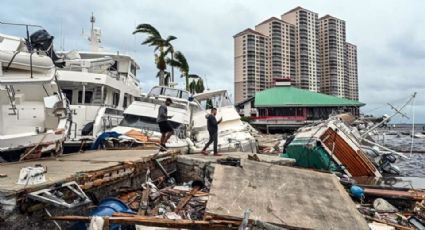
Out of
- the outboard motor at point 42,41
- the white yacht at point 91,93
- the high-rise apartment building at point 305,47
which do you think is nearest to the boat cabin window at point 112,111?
the white yacht at point 91,93

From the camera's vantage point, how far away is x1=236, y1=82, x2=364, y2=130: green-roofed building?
55281 mm

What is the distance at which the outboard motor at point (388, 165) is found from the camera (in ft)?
61.0

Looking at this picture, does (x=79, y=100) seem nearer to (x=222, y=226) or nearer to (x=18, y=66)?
(x=18, y=66)

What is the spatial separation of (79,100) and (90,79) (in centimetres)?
141

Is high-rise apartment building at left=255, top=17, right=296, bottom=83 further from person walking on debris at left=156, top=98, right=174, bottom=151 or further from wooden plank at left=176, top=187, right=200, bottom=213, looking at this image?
wooden plank at left=176, top=187, right=200, bottom=213

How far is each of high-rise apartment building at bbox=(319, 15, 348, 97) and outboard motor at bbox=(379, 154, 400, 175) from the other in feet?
247

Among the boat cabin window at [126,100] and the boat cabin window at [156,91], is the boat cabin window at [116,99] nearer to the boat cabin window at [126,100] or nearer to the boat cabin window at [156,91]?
the boat cabin window at [126,100]

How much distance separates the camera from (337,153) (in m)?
16.2

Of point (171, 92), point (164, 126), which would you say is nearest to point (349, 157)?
point (164, 126)

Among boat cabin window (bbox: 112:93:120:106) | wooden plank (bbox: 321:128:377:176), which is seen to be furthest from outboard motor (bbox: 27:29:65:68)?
wooden plank (bbox: 321:128:377:176)

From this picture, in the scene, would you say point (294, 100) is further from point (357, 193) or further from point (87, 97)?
point (357, 193)

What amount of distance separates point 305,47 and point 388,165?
7333 cm

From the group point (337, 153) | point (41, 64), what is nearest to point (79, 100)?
point (41, 64)

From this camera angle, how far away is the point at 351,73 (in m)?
96.9
